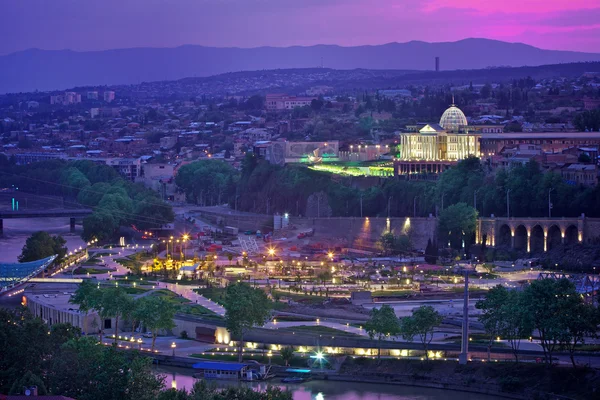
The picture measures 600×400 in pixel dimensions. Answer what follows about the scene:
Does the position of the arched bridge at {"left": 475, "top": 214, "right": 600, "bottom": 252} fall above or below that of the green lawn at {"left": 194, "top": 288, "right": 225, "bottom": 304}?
Result: above

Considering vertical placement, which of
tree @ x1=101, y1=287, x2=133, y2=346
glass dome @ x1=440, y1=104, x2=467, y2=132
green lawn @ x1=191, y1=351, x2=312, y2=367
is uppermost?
glass dome @ x1=440, y1=104, x2=467, y2=132

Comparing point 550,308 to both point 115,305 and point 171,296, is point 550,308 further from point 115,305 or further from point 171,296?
point 171,296

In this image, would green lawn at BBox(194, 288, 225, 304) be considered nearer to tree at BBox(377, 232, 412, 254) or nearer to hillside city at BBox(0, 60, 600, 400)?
hillside city at BBox(0, 60, 600, 400)

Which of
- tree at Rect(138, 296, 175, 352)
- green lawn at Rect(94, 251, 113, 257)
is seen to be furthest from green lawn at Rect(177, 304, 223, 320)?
green lawn at Rect(94, 251, 113, 257)

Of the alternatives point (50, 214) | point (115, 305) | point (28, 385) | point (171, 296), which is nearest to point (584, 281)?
point (171, 296)

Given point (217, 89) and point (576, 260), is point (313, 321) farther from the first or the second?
point (217, 89)

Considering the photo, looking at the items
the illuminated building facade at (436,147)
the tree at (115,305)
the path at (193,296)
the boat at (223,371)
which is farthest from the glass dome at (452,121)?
the boat at (223,371)
